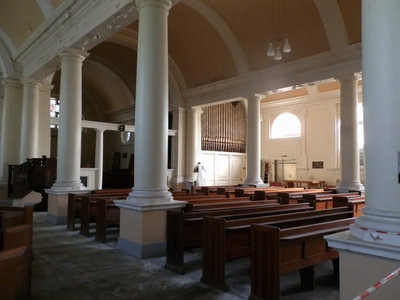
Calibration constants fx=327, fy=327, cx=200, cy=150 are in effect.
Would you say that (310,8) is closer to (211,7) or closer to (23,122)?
(211,7)

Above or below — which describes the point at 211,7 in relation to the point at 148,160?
above

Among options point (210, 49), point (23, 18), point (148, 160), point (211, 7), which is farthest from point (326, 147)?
point (23, 18)

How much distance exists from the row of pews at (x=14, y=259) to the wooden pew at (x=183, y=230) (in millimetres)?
1719

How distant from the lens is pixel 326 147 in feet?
48.2

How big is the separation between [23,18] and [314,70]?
8.63m

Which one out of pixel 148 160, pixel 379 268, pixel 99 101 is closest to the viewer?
pixel 379 268

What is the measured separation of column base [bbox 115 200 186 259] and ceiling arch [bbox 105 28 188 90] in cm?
A: 850

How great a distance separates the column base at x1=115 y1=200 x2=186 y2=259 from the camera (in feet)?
15.9

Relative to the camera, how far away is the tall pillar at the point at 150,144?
16.3ft

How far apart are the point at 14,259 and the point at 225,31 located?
31.6 ft

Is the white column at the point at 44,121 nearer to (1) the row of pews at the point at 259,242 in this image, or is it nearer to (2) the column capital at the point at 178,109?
(2) the column capital at the point at 178,109

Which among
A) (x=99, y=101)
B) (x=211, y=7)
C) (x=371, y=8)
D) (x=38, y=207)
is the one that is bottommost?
(x=38, y=207)

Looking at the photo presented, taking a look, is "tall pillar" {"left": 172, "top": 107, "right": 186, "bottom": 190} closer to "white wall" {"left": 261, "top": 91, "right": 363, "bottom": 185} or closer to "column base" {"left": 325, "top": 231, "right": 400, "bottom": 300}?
"white wall" {"left": 261, "top": 91, "right": 363, "bottom": 185}

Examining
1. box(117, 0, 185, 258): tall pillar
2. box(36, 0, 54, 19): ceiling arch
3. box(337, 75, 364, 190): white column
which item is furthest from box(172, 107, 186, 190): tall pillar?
box(117, 0, 185, 258): tall pillar
